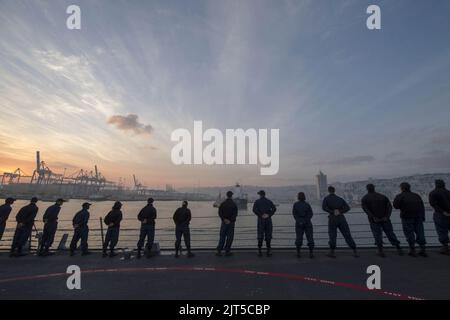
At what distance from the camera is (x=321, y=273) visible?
5.83m

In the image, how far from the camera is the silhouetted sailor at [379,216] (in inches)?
292

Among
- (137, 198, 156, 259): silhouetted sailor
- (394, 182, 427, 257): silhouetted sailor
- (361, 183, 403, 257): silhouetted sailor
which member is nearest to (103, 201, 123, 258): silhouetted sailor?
(137, 198, 156, 259): silhouetted sailor

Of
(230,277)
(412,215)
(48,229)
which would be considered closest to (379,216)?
(412,215)

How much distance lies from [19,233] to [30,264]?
5.90 feet

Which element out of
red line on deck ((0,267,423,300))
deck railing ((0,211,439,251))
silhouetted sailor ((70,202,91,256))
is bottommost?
deck railing ((0,211,439,251))

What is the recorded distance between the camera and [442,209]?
24.3 feet

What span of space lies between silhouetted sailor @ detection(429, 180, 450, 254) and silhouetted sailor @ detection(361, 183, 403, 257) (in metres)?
1.33

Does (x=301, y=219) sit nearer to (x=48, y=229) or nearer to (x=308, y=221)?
(x=308, y=221)

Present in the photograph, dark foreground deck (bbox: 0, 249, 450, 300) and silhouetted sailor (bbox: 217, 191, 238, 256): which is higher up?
silhouetted sailor (bbox: 217, 191, 238, 256)

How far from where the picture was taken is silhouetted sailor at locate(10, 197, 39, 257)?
811 cm

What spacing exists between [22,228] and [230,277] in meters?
7.83

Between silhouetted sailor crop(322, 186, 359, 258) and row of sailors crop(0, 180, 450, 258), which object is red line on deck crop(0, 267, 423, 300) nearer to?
row of sailors crop(0, 180, 450, 258)
